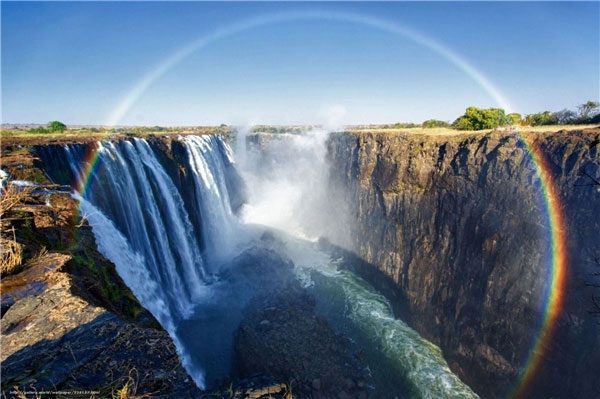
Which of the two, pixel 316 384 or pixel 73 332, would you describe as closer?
pixel 73 332

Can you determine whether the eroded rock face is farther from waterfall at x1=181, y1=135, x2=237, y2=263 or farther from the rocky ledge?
waterfall at x1=181, y1=135, x2=237, y2=263

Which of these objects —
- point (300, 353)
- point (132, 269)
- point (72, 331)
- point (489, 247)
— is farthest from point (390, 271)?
point (72, 331)

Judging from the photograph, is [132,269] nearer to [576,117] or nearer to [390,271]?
[390,271]

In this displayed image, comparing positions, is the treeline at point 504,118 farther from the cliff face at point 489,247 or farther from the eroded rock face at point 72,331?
the eroded rock face at point 72,331

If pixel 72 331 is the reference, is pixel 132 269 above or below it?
below

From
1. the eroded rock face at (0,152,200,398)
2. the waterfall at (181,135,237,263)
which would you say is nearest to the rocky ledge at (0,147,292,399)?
the eroded rock face at (0,152,200,398)

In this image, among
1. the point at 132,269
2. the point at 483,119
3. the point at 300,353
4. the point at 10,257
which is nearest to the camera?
the point at 10,257

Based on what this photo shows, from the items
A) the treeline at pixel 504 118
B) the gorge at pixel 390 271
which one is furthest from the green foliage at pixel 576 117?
the gorge at pixel 390 271
